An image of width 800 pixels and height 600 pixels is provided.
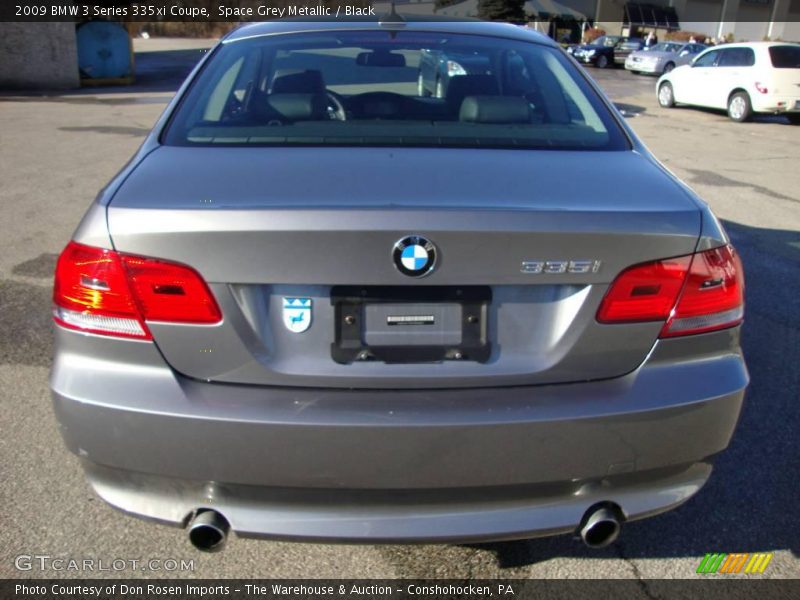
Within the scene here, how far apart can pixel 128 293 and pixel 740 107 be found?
668 inches

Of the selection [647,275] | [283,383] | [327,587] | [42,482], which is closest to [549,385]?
[647,275]

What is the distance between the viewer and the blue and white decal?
1.90 meters

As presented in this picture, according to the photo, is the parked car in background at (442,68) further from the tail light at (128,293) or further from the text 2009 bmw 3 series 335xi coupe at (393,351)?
the tail light at (128,293)

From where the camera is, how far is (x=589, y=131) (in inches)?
106

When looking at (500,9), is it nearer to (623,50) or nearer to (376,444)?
(623,50)

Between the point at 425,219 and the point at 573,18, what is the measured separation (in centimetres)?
5598

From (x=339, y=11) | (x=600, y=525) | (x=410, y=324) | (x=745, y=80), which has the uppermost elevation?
(x=339, y=11)

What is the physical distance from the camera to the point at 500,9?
149 feet

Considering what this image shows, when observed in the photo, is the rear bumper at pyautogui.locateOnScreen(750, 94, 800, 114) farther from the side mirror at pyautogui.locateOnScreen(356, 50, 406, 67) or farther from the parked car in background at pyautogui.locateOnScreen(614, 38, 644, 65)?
the parked car in background at pyautogui.locateOnScreen(614, 38, 644, 65)

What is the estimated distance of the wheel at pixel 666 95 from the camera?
1860 cm

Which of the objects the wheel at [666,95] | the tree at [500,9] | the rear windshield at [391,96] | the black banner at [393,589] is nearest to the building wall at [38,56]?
the wheel at [666,95]

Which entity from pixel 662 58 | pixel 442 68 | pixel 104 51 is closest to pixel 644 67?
pixel 662 58

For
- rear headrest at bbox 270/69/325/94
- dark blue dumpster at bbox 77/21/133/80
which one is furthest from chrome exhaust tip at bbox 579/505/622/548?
dark blue dumpster at bbox 77/21/133/80
